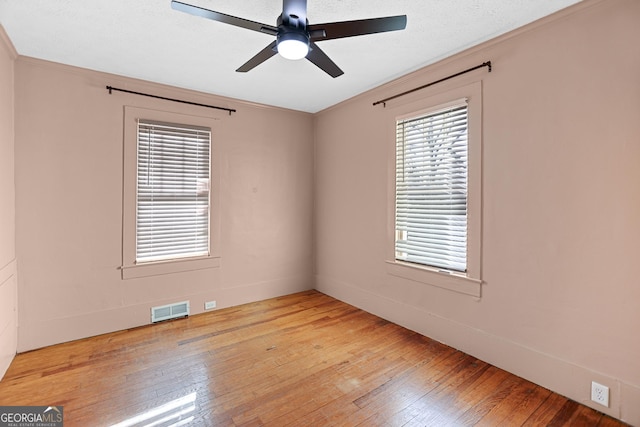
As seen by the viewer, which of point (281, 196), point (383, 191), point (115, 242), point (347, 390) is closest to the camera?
point (347, 390)

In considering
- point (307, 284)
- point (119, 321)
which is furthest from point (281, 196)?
point (119, 321)

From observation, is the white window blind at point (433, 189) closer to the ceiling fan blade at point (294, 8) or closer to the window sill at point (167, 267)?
the ceiling fan blade at point (294, 8)

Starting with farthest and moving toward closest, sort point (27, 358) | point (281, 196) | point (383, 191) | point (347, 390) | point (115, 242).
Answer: point (281, 196), point (383, 191), point (115, 242), point (27, 358), point (347, 390)

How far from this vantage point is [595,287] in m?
1.99

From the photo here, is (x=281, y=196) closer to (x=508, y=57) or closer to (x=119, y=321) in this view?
(x=119, y=321)

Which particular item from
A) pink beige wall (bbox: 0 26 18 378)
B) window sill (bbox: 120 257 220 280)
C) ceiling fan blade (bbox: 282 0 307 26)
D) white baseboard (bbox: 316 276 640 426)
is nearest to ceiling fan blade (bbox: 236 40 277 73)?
ceiling fan blade (bbox: 282 0 307 26)

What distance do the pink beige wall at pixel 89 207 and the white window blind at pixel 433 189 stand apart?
1979 mm

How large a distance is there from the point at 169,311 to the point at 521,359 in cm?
348

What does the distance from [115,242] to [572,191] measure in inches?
160

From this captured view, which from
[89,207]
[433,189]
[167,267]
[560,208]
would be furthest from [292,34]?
[167,267]

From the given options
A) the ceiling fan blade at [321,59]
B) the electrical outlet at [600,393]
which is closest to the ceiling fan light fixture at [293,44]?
the ceiling fan blade at [321,59]

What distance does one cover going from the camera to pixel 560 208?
2.13 meters

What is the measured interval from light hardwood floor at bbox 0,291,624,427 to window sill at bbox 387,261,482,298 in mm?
564

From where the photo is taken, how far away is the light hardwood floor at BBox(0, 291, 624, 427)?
194cm
